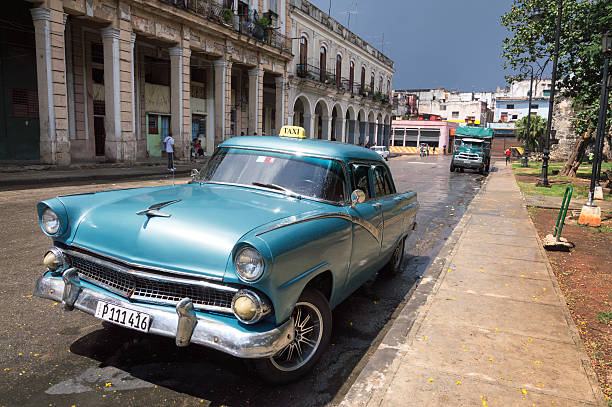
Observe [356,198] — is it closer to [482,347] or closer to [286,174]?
[286,174]

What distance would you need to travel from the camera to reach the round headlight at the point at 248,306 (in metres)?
2.50

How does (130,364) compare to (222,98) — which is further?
(222,98)

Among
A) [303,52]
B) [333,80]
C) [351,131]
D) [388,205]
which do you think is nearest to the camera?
[388,205]

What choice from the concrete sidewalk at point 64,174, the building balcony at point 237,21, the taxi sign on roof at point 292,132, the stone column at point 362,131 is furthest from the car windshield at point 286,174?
the stone column at point 362,131

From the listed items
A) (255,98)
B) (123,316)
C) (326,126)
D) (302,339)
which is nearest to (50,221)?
(123,316)

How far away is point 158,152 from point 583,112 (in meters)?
21.3

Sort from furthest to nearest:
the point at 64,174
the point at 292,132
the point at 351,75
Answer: the point at 351,75 < the point at 64,174 < the point at 292,132

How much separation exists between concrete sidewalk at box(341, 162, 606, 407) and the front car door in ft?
1.97

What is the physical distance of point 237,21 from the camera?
24.9 meters

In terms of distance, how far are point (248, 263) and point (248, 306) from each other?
0.25 m

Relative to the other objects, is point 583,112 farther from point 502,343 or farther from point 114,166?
point 114,166

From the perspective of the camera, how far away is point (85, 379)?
2951mm

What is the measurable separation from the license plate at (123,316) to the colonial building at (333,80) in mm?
29397

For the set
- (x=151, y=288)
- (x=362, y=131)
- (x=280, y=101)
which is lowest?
(x=151, y=288)
